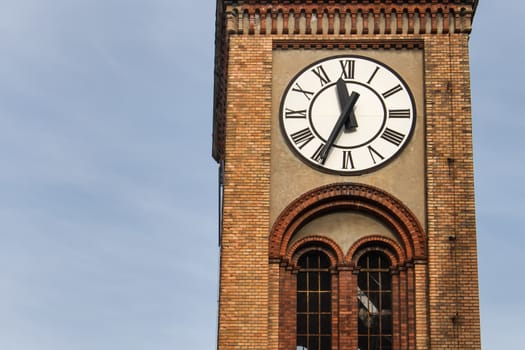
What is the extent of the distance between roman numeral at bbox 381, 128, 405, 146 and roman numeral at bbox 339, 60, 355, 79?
1493mm

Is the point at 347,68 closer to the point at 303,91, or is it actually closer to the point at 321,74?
the point at 321,74

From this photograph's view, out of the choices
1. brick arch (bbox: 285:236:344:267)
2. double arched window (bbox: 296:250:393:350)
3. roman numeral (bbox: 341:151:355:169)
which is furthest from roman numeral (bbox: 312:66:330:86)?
double arched window (bbox: 296:250:393:350)

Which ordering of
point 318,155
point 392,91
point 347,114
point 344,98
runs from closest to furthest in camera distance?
point 318,155 → point 347,114 → point 344,98 → point 392,91

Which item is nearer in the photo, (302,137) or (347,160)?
(347,160)

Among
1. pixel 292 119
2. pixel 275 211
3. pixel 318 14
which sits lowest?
pixel 275 211

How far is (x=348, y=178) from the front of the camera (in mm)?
31109

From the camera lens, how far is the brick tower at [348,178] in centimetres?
3016

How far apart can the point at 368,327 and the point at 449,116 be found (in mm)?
4917

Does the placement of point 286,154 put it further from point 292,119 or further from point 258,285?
point 258,285

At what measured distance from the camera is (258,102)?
31656 millimetres

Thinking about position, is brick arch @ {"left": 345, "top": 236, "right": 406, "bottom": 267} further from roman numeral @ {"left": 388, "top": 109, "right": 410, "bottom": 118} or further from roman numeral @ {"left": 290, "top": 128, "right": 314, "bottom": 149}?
roman numeral @ {"left": 388, "top": 109, "right": 410, "bottom": 118}

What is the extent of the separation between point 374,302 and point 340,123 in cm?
390

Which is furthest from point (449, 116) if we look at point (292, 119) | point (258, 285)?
point (258, 285)

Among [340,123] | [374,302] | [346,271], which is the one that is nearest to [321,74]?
[340,123]
